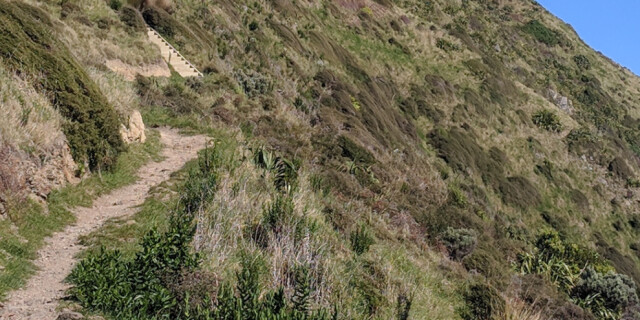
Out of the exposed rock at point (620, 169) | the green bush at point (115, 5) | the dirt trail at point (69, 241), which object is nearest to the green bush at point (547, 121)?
the exposed rock at point (620, 169)

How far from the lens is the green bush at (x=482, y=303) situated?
907 cm

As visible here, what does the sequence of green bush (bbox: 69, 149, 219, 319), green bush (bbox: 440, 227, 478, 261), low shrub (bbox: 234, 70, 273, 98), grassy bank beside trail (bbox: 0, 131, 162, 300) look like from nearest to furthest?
1. green bush (bbox: 69, 149, 219, 319)
2. grassy bank beside trail (bbox: 0, 131, 162, 300)
3. green bush (bbox: 440, 227, 478, 261)
4. low shrub (bbox: 234, 70, 273, 98)

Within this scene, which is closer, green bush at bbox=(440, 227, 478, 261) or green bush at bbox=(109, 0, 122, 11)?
green bush at bbox=(440, 227, 478, 261)

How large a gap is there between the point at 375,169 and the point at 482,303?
34.6 ft

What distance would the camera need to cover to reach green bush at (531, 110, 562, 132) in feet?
159

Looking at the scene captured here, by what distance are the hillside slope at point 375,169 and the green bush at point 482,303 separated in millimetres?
46

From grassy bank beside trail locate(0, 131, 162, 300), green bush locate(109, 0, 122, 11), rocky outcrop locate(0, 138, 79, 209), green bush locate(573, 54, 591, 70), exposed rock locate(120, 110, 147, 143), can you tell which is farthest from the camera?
green bush locate(573, 54, 591, 70)

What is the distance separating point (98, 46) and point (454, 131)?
87.3 feet

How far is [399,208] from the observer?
16266 mm

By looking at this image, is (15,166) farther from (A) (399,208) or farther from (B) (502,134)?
(B) (502,134)

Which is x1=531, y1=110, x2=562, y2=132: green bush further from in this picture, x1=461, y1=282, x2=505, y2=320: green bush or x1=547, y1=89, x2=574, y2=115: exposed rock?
x1=461, y1=282, x2=505, y2=320: green bush

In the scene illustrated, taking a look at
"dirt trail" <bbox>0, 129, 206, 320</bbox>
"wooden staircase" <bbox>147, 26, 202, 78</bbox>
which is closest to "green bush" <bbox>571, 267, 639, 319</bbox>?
"dirt trail" <bbox>0, 129, 206, 320</bbox>

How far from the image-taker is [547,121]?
4875cm

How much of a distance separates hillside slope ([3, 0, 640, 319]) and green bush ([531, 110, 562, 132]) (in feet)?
0.87
